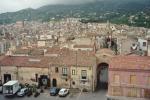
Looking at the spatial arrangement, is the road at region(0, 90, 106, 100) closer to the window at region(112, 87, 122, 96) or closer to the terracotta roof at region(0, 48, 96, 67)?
the terracotta roof at region(0, 48, 96, 67)

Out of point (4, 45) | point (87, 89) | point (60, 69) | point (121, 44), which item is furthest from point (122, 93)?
point (4, 45)

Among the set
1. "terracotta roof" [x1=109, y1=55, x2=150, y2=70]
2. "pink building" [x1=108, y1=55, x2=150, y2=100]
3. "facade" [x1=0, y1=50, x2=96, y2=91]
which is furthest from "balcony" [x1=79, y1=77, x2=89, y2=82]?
"pink building" [x1=108, y1=55, x2=150, y2=100]

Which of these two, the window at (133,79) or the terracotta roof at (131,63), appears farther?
the terracotta roof at (131,63)

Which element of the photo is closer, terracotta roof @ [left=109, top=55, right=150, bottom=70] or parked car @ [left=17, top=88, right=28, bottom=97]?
terracotta roof @ [left=109, top=55, right=150, bottom=70]

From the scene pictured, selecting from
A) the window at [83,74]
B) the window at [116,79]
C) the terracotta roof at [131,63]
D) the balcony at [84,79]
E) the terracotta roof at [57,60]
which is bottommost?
the balcony at [84,79]

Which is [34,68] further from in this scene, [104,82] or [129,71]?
[129,71]

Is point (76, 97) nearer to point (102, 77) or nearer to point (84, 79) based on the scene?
point (84, 79)

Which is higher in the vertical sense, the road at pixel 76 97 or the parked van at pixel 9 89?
the parked van at pixel 9 89

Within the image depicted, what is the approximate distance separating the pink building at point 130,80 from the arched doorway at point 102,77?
11464 millimetres

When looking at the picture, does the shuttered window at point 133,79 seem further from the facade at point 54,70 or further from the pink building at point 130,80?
the facade at point 54,70

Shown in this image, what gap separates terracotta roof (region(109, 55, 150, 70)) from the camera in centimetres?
4783

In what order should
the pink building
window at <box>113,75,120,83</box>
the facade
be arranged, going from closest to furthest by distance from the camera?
1. the pink building
2. window at <box>113,75,120,83</box>
3. the facade

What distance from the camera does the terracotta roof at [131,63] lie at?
47.8 m

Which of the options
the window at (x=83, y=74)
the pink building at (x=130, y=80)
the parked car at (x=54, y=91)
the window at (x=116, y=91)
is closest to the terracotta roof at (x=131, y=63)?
the pink building at (x=130, y=80)
